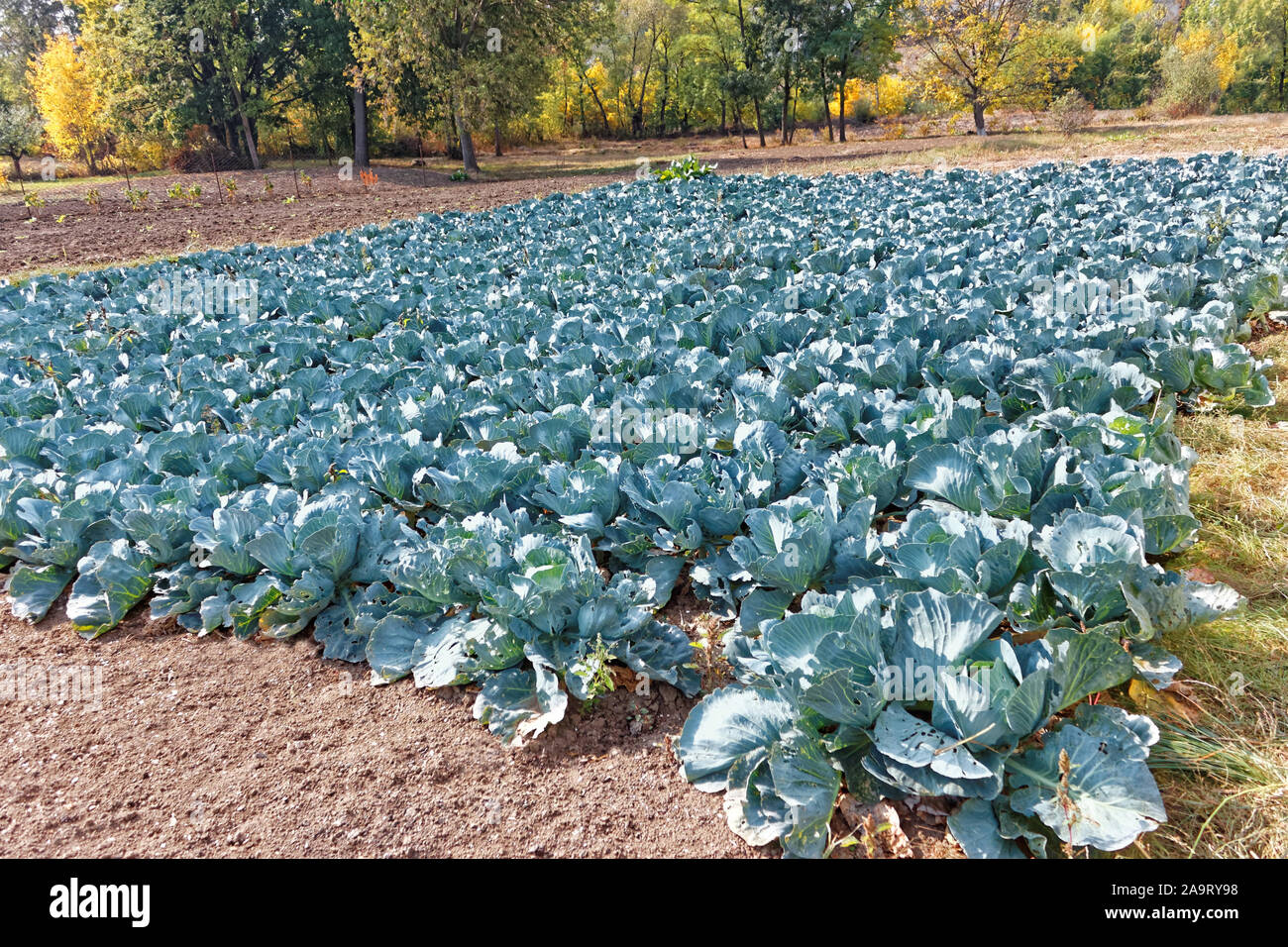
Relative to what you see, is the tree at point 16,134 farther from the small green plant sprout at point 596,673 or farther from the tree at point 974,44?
the small green plant sprout at point 596,673

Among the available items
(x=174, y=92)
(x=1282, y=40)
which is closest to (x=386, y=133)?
(x=174, y=92)

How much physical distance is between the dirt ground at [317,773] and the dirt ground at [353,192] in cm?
1236

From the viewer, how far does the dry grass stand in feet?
5.85

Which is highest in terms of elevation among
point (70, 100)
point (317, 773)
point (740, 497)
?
point (70, 100)

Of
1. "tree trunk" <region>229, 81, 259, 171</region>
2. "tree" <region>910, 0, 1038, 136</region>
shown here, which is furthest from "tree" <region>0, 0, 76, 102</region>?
"tree" <region>910, 0, 1038, 136</region>

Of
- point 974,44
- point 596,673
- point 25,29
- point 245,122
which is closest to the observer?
point 596,673

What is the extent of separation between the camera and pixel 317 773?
2230 mm

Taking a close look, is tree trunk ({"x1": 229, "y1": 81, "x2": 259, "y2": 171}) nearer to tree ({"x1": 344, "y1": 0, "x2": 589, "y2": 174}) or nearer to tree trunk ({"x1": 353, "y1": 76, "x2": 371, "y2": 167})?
tree trunk ({"x1": 353, "y1": 76, "x2": 371, "y2": 167})

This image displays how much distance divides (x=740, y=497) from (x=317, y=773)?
180 cm

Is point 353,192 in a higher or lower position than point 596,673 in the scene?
higher

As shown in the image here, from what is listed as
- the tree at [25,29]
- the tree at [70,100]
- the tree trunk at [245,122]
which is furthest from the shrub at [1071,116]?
the tree at [25,29]

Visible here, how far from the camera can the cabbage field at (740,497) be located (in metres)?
1.93

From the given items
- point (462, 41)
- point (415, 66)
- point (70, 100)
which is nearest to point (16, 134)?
point (70, 100)

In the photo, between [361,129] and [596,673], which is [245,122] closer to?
[361,129]
